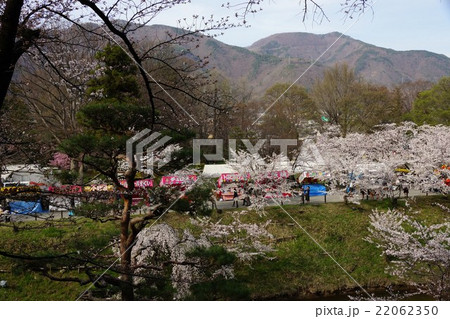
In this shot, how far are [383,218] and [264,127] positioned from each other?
10.2 metres

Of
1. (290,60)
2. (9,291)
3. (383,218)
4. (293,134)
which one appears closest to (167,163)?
(9,291)

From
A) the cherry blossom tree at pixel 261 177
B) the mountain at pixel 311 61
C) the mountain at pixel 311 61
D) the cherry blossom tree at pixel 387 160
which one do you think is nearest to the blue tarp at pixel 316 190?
the cherry blossom tree at pixel 387 160

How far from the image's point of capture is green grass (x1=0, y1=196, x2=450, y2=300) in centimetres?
794

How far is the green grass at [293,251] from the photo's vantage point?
794 centimetres

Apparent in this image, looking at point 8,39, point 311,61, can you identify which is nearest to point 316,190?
point 8,39

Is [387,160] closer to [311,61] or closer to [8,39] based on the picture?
[8,39]

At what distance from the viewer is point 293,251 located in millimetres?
9625

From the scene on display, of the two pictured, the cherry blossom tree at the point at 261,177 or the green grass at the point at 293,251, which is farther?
the cherry blossom tree at the point at 261,177

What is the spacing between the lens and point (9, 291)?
765 centimetres

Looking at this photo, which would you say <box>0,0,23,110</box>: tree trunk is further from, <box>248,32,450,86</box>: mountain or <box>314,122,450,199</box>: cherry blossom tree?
<box>248,32,450,86</box>: mountain

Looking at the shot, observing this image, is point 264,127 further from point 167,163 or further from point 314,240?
point 167,163

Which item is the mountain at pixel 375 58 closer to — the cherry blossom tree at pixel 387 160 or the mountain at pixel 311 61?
the mountain at pixel 311 61

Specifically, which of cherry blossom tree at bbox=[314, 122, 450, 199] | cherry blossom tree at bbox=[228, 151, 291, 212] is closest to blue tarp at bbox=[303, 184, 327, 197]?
cherry blossom tree at bbox=[314, 122, 450, 199]

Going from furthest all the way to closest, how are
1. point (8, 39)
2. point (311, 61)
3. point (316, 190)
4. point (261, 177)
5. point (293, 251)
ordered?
point (311, 61)
point (316, 190)
point (261, 177)
point (293, 251)
point (8, 39)
